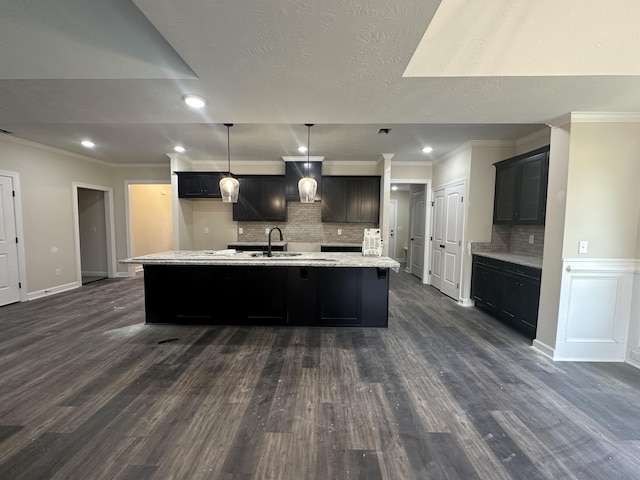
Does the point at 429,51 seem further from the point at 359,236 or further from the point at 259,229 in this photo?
the point at 259,229

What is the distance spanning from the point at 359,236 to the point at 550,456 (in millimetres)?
4697

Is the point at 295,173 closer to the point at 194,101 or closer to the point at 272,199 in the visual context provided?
the point at 272,199

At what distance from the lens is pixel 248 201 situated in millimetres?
5785

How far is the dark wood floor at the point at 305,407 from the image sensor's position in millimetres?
1506

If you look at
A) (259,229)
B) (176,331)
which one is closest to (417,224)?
(259,229)

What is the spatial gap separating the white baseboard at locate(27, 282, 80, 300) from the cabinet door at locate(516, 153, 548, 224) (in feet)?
25.5

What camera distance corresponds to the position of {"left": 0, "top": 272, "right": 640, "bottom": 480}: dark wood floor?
1506 millimetres

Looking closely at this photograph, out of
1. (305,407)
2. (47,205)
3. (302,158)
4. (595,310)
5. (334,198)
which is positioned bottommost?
(305,407)

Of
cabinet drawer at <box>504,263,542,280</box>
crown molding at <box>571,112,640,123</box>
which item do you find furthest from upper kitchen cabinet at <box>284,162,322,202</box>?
crown molding at <box>571,112,640,123</box>

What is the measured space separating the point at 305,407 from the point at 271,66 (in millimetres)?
2437

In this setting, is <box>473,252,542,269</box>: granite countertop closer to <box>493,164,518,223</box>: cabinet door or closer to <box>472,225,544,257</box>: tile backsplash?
<box>472,225,544,257</box>: tile backsplash

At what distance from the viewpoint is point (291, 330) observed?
333 centimetres

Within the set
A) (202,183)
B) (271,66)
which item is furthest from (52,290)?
(271,66)

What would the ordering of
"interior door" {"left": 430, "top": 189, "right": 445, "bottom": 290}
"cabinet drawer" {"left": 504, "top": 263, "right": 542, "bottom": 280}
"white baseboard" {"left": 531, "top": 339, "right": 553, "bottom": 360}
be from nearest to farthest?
"white baseboard" {"left": 531, "top": 339, "right": 553, "bottom": 360} → "cabinet drawer" {"left": 504, "top": 263, "right": 542, "bottom": 280} → "interior door" {"left": 430, "top": 189, "right": 445, "bottom": 290}
